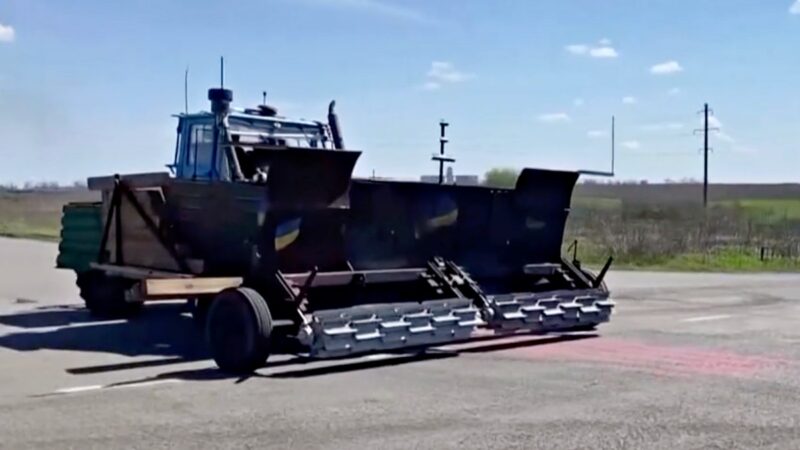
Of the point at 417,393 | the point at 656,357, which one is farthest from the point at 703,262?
the point at 417,393

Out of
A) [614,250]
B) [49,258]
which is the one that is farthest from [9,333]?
[614,250]

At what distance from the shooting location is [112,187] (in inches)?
532

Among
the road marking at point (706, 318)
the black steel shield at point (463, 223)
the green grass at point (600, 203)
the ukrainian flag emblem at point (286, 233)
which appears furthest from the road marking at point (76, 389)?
the green grass at point (600, 203)

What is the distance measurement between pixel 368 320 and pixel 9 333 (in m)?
5.40

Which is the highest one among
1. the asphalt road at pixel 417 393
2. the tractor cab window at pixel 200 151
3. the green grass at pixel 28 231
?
the tractor cab window at pixel 200 151

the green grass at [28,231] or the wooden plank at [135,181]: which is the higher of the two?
the wooden plank at [135,181]

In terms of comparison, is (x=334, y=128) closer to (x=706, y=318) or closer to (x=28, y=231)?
(x=706, y=318)

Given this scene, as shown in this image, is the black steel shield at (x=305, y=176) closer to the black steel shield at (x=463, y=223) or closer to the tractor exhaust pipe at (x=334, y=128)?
the black steel shield at (x=463, y=223)

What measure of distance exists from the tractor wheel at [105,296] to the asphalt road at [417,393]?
11.1 inches

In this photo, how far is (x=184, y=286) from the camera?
11.3m

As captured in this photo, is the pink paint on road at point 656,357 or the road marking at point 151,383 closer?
the road marking at point 151,383

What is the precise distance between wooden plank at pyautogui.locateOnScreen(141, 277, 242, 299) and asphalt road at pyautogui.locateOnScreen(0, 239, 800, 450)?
2.36 feet

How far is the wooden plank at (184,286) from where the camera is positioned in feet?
36.3

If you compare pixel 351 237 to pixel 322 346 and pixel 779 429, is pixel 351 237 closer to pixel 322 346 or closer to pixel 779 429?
pixel 322 346
